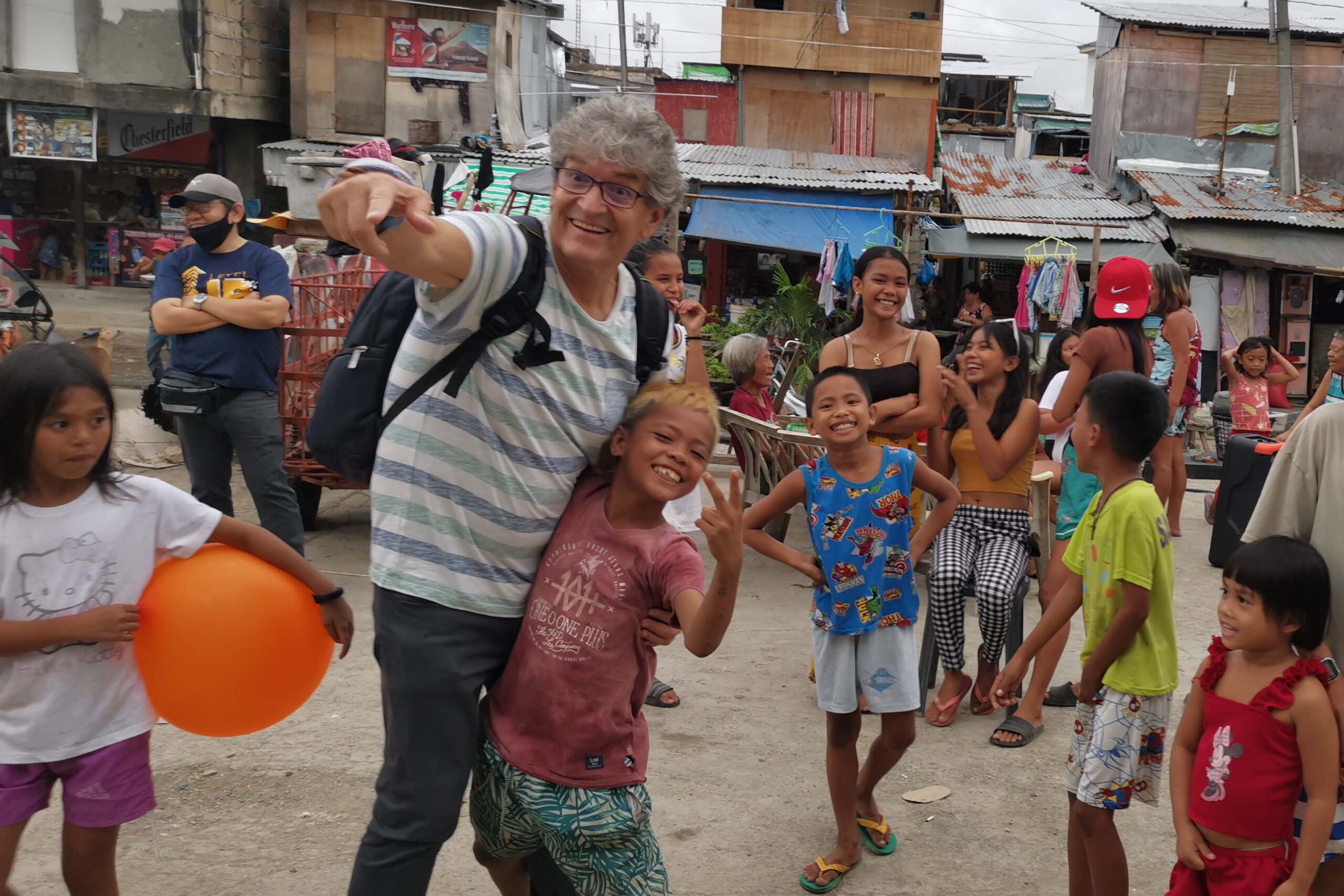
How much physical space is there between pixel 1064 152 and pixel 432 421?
1287 inches

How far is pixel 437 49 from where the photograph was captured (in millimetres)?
21953

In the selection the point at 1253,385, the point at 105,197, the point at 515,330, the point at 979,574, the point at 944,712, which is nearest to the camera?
the point at 515,330

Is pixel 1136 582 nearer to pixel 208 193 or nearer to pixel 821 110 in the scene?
pixel 208 193

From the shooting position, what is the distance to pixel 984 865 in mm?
3566

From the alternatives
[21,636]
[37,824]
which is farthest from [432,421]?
[37,824]

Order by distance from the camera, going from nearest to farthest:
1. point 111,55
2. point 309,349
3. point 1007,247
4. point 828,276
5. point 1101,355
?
1. point 1101,355
2. point 309,349
3. point 828,276
4. point 1007,247
5. point 111,55

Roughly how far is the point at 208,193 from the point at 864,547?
3.47 meters

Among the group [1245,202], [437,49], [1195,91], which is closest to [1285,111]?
[1245,202]

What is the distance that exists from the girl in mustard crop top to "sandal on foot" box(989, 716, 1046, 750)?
7.3 inches

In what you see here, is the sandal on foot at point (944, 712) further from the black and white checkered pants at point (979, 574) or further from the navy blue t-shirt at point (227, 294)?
the navy blue t-shirt at point (227, 294)

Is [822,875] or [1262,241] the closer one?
[822,875]

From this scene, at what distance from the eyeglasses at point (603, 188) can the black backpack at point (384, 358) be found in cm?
10

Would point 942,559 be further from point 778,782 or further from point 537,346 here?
point 537,346

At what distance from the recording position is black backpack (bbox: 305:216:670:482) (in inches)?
84.2
